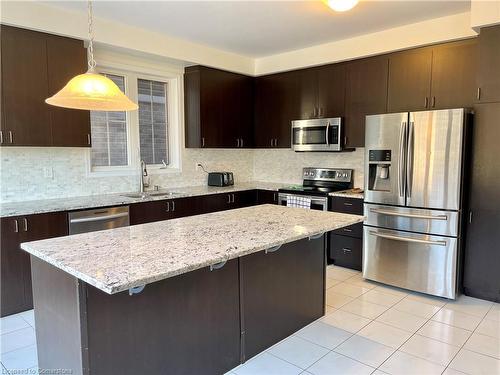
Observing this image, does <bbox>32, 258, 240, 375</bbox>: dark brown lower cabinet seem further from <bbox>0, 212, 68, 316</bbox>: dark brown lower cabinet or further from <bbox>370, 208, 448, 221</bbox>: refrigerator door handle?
<bbox>370, 208, 448, 221</bbox>: refrigerator door handle

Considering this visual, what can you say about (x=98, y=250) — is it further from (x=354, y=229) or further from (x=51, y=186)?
(x=354, y=229)

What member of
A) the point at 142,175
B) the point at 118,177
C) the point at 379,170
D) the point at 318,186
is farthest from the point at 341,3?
the point at 118,177

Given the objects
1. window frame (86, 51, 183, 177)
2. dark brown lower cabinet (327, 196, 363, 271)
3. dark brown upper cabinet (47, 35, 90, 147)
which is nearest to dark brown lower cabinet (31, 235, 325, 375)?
dark brown lower cabinet (327, 196, 363, 271)

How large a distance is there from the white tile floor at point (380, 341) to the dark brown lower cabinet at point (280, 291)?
0.10 metres

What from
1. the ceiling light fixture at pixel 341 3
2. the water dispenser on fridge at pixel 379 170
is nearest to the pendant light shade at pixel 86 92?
the ceiling light fixture at pixel 341 3

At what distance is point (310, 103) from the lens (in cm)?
475

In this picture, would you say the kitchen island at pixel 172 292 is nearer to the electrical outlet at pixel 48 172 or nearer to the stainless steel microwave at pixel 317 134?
the electrical outlet at pixel 48 172

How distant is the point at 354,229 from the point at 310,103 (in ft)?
5.56

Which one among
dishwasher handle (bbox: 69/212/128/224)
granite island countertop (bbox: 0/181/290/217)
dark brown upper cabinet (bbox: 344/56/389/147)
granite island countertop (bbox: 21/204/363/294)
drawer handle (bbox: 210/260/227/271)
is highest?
dark brown upper cabinet (bbox: 344/56/389/147)

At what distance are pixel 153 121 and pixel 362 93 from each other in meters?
2.53

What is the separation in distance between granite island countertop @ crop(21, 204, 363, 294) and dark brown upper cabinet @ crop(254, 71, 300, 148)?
2.40 m

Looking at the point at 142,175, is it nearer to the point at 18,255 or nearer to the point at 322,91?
the point at 18,255

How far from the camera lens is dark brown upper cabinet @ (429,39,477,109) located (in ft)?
11.6

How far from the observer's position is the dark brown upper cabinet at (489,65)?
10.2ft
